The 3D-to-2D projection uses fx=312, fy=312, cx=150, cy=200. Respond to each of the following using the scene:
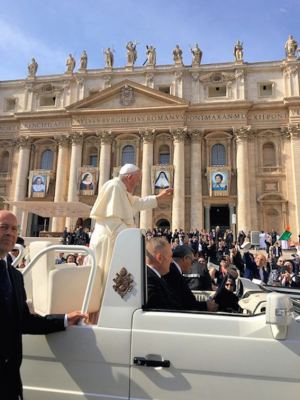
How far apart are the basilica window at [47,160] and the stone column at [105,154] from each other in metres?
5.93

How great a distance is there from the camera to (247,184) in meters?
27.3

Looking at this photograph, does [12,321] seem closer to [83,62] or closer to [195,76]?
[195,76]

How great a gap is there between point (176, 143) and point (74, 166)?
32.6 feet

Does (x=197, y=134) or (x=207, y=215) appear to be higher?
(x=197, y=134)

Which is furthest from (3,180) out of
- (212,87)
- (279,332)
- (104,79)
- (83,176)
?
(279,332)

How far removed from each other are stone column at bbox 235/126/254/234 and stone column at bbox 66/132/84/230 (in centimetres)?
1478

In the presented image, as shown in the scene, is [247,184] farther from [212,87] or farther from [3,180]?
[3,180]

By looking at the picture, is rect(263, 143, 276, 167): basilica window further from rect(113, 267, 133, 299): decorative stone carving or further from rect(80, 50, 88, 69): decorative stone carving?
rect(113, 267, 133, 299): decorative stone carving

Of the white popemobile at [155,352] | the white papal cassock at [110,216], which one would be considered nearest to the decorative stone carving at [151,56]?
the white papal cassock at [110,216]

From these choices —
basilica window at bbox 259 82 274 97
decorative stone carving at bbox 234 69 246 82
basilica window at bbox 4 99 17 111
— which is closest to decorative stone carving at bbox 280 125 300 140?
basilica window at bbox 259 82 274 97

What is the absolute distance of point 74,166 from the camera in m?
29.8

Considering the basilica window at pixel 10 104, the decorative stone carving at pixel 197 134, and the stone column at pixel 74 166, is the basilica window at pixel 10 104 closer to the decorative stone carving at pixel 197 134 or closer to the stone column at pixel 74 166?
the stone column at pixel 74 166

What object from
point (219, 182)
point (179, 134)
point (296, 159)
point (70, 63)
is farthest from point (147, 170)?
point (70, 63)

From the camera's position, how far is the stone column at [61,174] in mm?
28547
